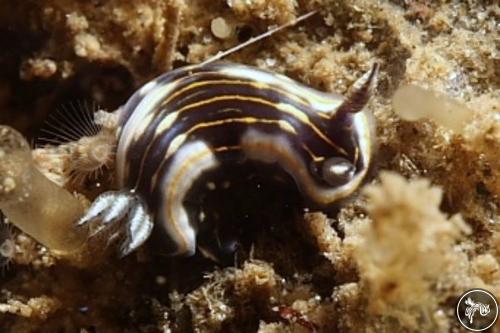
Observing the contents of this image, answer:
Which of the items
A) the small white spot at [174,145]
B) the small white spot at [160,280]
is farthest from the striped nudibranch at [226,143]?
the small white spot at [160,280]

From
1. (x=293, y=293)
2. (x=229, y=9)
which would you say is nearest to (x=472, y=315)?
(x=293, y=293)

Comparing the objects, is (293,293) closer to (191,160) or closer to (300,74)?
(191,160)

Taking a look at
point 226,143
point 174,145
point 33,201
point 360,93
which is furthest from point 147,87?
point 360,93

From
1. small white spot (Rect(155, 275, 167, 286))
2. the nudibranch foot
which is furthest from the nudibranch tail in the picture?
small white spot (Rect(155, 275, 167, 286))

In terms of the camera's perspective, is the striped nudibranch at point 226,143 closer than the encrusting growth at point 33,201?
No

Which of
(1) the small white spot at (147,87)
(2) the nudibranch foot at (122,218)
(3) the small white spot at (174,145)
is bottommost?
(2) the nudibranch foot at (122,218)

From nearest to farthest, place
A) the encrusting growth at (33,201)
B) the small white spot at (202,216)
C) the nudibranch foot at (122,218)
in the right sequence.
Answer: the encrusting growth at (33,201) < the nudibranch foot at (122,218) < the small white spot at (202,216)

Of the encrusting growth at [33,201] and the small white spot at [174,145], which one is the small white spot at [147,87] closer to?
the small white spot at [174,145]
